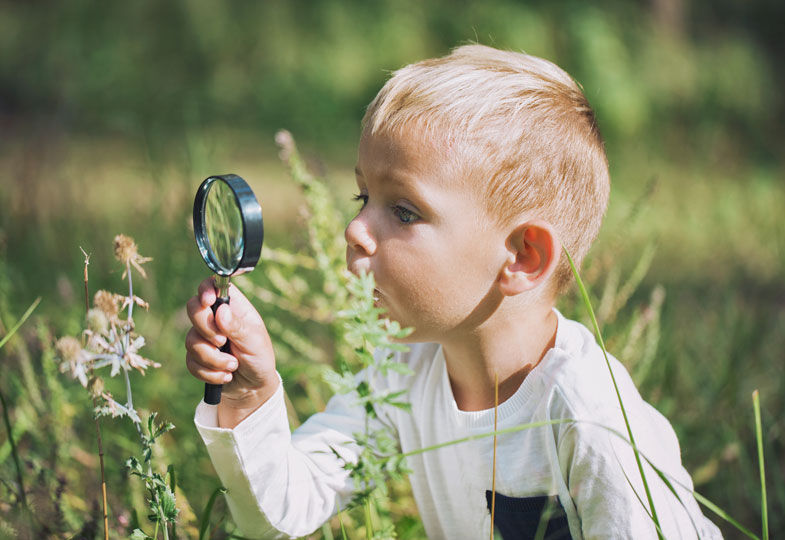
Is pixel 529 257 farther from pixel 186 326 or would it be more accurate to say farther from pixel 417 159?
pixel 186 326

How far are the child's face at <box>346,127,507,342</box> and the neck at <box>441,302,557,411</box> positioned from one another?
0.08 meters

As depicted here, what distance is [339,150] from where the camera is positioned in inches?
231

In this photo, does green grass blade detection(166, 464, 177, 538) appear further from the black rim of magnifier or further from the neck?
the neck

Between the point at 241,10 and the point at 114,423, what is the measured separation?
5230 mm

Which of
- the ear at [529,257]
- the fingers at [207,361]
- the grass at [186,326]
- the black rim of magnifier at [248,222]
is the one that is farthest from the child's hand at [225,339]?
the ear at [529,257]

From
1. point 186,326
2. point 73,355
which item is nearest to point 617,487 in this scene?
point 73,355

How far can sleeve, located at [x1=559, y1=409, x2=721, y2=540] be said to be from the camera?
1316mm

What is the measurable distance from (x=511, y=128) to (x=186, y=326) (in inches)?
57.0

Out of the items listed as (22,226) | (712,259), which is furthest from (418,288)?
(712,259)

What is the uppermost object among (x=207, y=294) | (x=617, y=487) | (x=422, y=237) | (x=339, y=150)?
A: (x=339, y=150)

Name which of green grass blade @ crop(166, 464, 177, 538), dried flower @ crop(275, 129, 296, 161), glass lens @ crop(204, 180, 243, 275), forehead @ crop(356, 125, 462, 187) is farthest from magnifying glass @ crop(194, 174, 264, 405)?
dried flower @ crop(275, 129, 296, 161)

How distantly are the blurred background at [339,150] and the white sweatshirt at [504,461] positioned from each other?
1.55 feet

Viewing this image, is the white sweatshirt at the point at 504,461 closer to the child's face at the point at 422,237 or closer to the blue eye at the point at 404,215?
the child's face at the point at 422,237

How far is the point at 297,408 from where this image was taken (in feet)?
7.72
